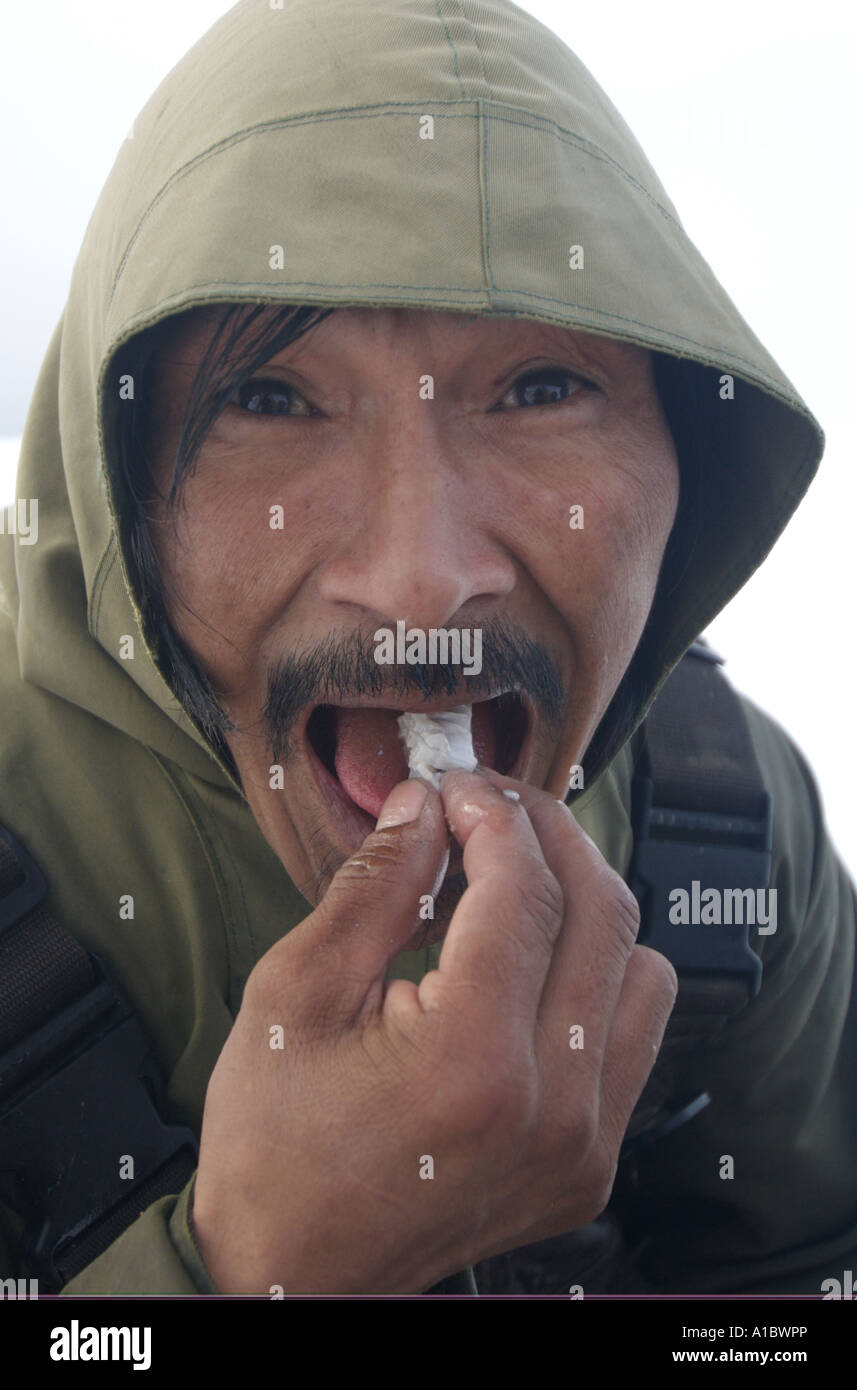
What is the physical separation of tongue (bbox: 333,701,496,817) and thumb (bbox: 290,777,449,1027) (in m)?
0.29

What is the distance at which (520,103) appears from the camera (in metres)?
1.39

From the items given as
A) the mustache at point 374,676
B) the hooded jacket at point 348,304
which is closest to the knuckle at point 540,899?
the mustache at point 374,676

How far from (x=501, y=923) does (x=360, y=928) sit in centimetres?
15

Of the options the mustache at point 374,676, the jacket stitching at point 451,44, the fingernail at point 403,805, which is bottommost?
the fingernail at point 403,805

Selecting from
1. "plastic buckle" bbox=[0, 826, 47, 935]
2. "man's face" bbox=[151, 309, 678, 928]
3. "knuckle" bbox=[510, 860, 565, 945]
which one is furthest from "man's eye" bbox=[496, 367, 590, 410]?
"plastic buckle" bbox=[0, 826, 47, 935]

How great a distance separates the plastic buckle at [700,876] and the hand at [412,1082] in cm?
82

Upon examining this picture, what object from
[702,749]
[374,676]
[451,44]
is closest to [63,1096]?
[374,676]

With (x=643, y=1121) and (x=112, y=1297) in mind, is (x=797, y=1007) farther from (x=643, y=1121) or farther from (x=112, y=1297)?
(x=112, y=1297)

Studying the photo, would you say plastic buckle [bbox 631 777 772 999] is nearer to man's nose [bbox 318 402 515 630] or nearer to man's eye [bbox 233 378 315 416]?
man's nose [bbox 318 402 515 630]

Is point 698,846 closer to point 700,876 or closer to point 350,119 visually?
point 700,876

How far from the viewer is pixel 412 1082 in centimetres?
107

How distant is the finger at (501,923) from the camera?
1.09 m

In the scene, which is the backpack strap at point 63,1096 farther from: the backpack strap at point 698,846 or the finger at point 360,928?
the backpack strap at point 698,846
